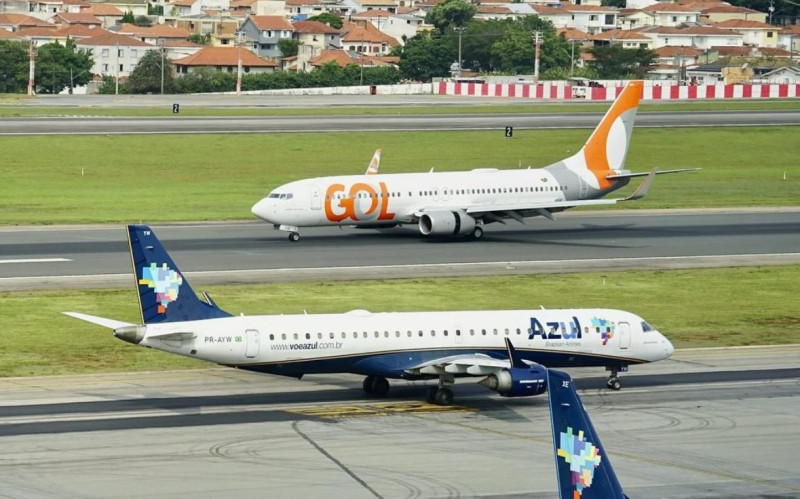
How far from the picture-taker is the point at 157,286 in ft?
144

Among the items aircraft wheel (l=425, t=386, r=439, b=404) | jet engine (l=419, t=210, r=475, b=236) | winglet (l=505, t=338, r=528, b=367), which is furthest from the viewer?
jet engine (l=419, t=210, r=475, b=236)

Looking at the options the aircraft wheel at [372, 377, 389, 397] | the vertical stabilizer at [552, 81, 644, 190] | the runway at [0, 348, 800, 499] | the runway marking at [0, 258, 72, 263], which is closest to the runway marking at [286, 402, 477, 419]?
the runway at [0, 348, 800, 499]

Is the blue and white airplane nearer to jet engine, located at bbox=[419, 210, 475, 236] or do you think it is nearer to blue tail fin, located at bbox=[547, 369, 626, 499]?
blue tail fin, located at bbox=[547, 369, 626, 499]

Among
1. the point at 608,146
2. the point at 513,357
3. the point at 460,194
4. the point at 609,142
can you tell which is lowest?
the point at 513,357

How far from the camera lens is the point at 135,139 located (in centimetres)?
12344

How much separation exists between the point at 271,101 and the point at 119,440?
135 m

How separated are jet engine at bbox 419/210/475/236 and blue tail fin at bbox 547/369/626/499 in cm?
5877

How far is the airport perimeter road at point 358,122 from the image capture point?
130 meters

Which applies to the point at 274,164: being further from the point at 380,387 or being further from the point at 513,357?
the point at 513,357

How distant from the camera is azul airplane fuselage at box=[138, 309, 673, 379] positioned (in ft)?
142

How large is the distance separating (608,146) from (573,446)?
67747mm

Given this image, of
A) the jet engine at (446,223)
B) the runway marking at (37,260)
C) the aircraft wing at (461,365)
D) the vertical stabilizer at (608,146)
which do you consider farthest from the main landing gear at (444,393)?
the vertical stabilizer at (608,146)

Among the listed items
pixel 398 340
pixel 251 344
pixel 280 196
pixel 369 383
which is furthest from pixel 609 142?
pixel 251 344

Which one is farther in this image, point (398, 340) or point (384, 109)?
point (384, 109)
